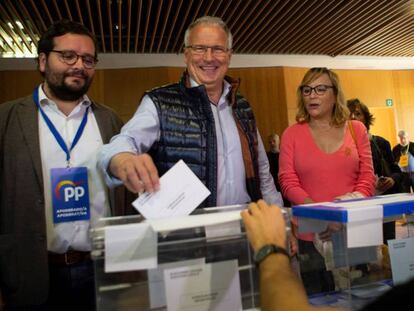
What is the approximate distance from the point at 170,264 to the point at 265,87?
6422mm

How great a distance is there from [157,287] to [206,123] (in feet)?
2.58

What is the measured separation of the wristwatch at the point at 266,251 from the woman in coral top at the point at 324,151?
1.00 metres

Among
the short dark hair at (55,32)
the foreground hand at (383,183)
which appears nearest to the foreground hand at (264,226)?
the short dark hair at (55,32)

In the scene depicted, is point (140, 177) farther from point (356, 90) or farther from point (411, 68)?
point (411, 68)

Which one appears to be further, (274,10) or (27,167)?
(274,10)

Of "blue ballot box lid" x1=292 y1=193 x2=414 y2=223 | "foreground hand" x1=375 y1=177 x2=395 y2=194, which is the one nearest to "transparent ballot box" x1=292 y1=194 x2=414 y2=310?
"blue ballot box lid" x1=292 y1=193 x2=414 y2=223

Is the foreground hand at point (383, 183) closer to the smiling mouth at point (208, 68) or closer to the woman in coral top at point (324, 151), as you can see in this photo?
the woman in coral top at point (324, 151)

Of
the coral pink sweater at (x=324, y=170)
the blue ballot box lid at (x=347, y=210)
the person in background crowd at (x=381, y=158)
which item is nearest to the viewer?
the blue ballot box lid at (x=347, y=210)

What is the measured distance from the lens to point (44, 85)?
5.40 feet

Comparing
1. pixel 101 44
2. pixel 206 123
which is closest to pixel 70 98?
pixel 206 123

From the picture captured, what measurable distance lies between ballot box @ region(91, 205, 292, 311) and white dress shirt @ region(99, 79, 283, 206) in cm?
43

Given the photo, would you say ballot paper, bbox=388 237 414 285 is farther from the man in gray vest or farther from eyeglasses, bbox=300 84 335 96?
eyeglasses, bbox=300 84 335 96

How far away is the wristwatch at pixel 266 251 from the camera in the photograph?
2.64ft

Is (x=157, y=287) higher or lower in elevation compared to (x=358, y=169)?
lower
